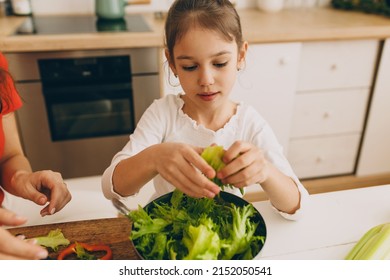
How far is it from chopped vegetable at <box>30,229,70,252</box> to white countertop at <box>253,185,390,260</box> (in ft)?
1.11

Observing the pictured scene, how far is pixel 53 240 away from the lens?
639 mm

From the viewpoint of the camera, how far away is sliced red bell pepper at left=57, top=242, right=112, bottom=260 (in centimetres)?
62

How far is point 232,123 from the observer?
98 centimetres

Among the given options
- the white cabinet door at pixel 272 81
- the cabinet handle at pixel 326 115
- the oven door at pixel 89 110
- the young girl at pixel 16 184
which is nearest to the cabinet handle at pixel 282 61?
the white cabinet door at pixel 272 81

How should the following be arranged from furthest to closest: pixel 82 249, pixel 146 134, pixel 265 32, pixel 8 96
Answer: pixel 265 32
pixel 8 96
pixel 146 134
pixel 82 249

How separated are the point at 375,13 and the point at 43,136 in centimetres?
179

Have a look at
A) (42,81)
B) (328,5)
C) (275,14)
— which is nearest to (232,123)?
(42,81)

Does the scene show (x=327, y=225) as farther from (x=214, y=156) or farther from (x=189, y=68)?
(x=189, y=68)

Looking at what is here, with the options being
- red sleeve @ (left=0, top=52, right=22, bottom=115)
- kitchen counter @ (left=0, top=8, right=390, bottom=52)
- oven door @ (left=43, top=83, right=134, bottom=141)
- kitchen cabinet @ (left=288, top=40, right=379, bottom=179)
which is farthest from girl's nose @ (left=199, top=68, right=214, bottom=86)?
kitchen cabinet @ (left=288, top=40, right=379, bottom=179)

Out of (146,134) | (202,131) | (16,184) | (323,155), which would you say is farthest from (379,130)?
(16,184)

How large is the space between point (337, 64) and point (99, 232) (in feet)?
5.11

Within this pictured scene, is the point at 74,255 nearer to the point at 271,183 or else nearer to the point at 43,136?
the point at 271,183

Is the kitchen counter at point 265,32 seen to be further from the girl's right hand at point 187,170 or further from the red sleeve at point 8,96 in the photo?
the girl's right hand at point 187,170

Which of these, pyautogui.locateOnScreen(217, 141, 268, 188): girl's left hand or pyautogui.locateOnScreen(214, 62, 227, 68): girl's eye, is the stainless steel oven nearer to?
pyautogui.locateOnScreen(214, 62, 227, 68): girl's eye
